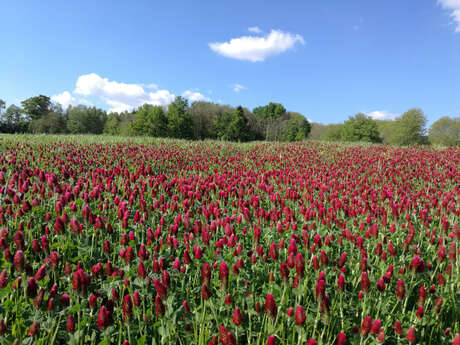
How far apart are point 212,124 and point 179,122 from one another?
1648cm

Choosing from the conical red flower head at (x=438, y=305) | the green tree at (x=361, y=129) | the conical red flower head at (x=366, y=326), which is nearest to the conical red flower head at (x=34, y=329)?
the conical red flower head at (x=366, y=326)

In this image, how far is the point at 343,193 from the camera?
299 inches

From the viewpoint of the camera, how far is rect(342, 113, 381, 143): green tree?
7194 cm

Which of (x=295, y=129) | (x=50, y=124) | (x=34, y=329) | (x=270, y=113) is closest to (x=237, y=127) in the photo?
(x=295, y=129)

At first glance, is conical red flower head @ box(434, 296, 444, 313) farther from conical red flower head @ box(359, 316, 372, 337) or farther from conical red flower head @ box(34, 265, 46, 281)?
conical red flower head @ box(34, 265, 46, 281)

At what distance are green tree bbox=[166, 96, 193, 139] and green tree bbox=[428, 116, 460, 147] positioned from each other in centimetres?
6064

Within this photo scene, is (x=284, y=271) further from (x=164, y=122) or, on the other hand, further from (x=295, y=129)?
(x=295, y=129)

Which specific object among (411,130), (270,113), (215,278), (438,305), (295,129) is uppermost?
(270,113)

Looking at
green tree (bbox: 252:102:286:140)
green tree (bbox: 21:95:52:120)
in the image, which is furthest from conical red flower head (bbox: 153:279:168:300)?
green tree (bbox: 21:95:52:120)

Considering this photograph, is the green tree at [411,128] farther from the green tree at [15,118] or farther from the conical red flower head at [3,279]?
the green tree at [15,118]

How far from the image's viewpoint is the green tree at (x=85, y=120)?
88.4 meters

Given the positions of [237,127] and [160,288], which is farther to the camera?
Answer: [237,127]

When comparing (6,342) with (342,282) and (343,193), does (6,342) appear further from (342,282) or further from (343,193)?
(343,193)

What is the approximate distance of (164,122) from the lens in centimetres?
7569
